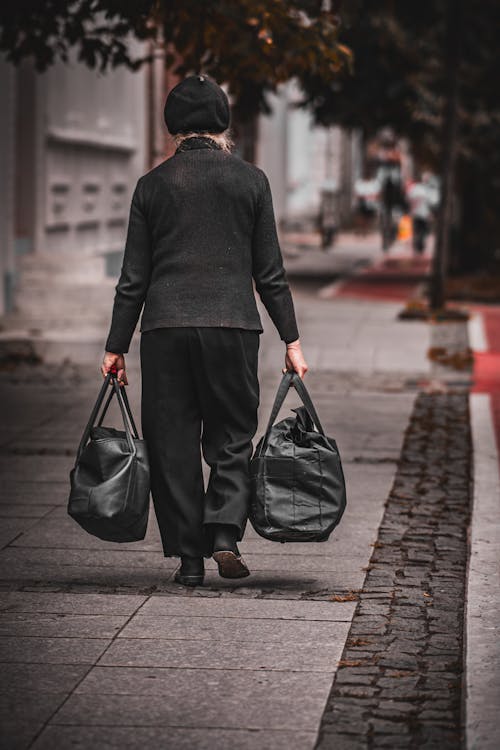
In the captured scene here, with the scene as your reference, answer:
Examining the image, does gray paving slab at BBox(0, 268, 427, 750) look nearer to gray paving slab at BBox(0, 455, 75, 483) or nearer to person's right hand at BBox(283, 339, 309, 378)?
gray paving slab at BBox(0, 455, 75, 483)

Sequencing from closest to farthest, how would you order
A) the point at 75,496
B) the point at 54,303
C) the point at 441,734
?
the point at 441,734 < the point at 75,496 < the point at 54,303

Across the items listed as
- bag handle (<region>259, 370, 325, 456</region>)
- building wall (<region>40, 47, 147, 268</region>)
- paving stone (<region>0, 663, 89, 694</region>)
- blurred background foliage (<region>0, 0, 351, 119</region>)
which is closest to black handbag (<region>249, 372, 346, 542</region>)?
bag handle (<region>259, 370, 325, 456</region>)

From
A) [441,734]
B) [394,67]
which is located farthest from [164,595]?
[394,67]

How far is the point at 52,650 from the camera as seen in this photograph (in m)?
5.43

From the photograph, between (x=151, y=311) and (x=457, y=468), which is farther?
(x=457, y=468)

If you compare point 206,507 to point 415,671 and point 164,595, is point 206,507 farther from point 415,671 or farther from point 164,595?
point 415,671

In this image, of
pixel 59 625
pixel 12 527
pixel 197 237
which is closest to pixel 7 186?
pixel 12 527

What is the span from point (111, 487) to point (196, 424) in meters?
0.44

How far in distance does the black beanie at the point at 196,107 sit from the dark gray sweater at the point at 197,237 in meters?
0.07

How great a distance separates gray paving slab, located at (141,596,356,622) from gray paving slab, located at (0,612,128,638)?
0.20 m

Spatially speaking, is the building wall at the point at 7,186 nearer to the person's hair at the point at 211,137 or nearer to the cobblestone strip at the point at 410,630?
the cobblestone strip at the point at 410,630

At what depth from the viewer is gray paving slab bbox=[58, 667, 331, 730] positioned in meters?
4.70

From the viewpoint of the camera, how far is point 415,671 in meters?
5.26

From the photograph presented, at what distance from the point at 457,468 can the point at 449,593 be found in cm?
301
